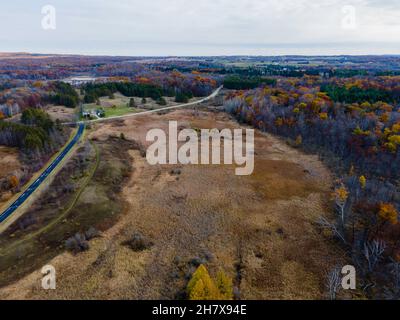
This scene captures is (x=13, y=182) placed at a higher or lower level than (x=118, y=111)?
lower

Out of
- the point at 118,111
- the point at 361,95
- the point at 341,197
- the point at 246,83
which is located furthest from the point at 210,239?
the point at 246,83

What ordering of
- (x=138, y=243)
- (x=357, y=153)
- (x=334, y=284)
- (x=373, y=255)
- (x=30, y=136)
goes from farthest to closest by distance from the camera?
1. (x=357, y=153)
2. (x=30, y=136)
3. (x=138, y=243)
4. (x=373, y=255)
5. (x=334, y=284)

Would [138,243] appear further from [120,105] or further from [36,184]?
[120,105]

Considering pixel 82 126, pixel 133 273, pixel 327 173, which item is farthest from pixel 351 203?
pixel 82 126

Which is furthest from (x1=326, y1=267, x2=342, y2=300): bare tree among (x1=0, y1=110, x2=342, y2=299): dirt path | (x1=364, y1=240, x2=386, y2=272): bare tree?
(x1=364, y1=240, x2=386, y2=272): bare tree

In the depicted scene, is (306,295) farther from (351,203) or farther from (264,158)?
(264,158)

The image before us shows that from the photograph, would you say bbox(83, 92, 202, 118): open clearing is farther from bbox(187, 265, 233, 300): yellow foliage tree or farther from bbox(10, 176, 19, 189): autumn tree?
bbox(187, 265, 233, 300): yellow foliage tree
